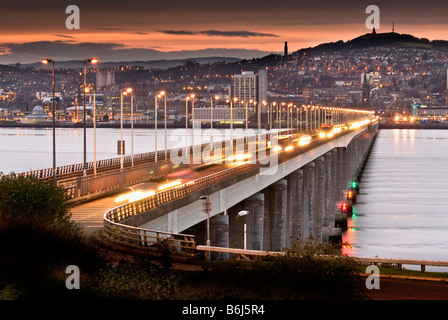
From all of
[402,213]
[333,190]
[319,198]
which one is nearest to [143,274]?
[319,198]

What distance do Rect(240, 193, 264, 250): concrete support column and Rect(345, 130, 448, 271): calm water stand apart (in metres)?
6.73

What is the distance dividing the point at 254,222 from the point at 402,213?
46555mm

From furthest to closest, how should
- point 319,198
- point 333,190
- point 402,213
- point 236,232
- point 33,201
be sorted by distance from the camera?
point 333,190, point 402,213, point 319,198, point 236,232, point 33,201

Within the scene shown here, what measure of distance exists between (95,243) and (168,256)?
11.7 ft

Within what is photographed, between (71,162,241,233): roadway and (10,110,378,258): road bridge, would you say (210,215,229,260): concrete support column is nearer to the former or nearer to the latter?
(10,110,378,258): road bridge

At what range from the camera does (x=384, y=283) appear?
17.8m

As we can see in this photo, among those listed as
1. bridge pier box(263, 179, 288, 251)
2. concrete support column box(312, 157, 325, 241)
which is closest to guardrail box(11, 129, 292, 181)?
bridge pier box(263, 179, 288, 251)

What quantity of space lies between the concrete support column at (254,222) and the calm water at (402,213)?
6.73 meters

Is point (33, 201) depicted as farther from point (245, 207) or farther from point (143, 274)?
point (245, 207)

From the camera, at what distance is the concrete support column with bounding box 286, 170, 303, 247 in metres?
59.2

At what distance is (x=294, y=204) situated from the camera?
59.9 meters

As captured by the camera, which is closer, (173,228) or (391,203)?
(173,228)
